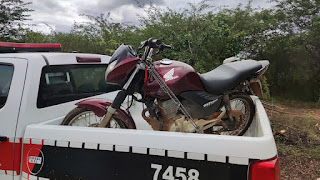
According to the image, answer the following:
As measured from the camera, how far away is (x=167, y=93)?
2.31 metres

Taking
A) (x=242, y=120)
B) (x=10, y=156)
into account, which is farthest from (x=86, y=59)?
(x=242, y=120)

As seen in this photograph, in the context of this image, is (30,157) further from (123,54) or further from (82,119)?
(123,54)

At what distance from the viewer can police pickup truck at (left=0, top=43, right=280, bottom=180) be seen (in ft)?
4.49

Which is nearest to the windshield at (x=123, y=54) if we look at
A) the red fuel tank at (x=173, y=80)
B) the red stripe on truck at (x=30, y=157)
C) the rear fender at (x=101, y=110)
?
the red fuel tank at (x=173, y=80)

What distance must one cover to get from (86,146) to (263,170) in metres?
0.94

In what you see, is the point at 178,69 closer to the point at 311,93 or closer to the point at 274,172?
the point at 274,172

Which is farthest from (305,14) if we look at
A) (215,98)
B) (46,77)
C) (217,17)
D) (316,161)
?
(46,77)

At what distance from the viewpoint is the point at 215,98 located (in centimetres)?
251

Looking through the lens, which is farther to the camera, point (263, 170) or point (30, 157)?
point (30, 157)

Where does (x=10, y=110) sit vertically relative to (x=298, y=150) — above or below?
above

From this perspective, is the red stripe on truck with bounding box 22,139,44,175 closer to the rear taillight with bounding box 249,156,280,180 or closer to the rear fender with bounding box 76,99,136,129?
the rear fender with bounding box 76,99,136,129

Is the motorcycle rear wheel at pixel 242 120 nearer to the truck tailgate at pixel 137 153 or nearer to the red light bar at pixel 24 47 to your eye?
the truck tailgate at pixel 137 153

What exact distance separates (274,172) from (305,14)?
9.72 meters

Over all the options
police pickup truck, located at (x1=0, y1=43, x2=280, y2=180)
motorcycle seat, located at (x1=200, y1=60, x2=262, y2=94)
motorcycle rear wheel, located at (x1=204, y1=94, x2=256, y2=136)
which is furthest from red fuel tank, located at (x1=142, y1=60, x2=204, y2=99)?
police pickup truck, located at (x1=0, y1=43, x2=280, y2=180)
